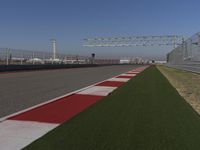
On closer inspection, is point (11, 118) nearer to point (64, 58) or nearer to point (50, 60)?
point (50, 60)

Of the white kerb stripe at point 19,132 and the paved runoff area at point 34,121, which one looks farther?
the paved runoff area at point 34,121

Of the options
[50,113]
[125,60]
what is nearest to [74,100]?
[50,113]

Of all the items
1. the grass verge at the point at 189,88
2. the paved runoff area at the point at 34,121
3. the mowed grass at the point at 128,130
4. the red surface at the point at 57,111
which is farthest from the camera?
the grass verge at the point at 189,88

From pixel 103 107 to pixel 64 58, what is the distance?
47894 mm

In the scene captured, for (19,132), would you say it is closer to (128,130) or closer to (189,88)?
(128,130)

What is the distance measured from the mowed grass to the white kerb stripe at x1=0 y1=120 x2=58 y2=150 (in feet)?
0.57

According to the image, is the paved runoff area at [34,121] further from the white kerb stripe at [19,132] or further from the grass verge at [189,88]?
the grass verge at [189,88]

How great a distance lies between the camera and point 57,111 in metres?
7.21

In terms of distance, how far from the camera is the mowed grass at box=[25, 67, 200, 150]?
448cm

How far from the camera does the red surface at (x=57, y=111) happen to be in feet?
20.6

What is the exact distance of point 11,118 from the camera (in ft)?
20.5

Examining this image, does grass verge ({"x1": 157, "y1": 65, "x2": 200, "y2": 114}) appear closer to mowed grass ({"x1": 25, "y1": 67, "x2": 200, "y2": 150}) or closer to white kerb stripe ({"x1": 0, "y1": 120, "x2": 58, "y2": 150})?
mowed grass ({"x1": 25, "y1": 67, "x2": 200, "y2": 150})

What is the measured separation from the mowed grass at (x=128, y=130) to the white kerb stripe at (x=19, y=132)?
0.17m

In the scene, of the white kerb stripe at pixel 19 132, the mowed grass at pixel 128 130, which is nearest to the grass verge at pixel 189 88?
the mowed grass at pixel 128 130
